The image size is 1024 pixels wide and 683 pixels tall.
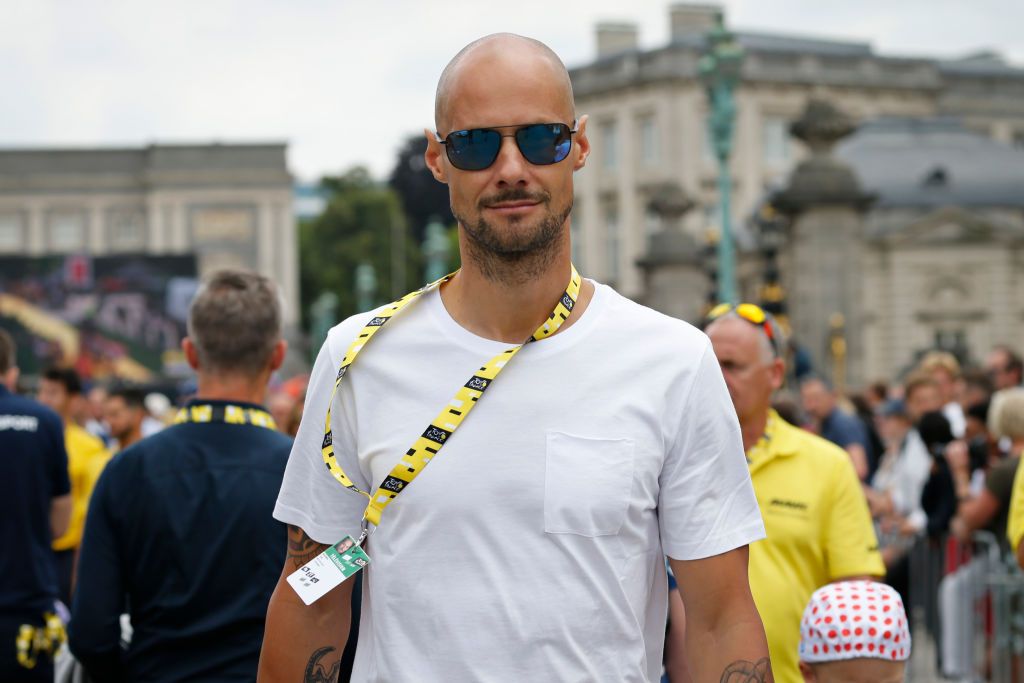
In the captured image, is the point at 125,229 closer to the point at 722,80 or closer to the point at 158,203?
the point at 158,203

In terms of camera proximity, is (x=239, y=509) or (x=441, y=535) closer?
(x=441, y=535)

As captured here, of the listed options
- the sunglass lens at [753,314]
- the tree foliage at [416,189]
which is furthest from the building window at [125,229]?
the sunglass lens at [753,314]

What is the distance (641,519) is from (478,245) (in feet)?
1.89

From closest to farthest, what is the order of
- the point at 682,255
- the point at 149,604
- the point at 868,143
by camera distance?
the point at 149,604 → the point at 682,255 → the point at 868,143

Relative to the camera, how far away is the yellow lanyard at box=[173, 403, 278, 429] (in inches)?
183

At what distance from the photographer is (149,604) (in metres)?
4.44

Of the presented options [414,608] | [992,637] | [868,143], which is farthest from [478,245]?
[868,143]

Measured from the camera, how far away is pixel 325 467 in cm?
310

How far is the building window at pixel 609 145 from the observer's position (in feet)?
273

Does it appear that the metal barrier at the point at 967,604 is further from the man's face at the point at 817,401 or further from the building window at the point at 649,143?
the building window at the point at 649,143

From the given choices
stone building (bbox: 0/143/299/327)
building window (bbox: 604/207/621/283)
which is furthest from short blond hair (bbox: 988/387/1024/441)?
stone building (bbox: 0/143/299/327)

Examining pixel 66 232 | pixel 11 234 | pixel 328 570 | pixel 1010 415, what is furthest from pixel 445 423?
pixel 11 234

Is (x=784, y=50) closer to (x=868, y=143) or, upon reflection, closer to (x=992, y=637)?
(x=868, y=143)

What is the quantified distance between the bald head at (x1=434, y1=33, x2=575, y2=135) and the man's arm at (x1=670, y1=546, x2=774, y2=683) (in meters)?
0.86
